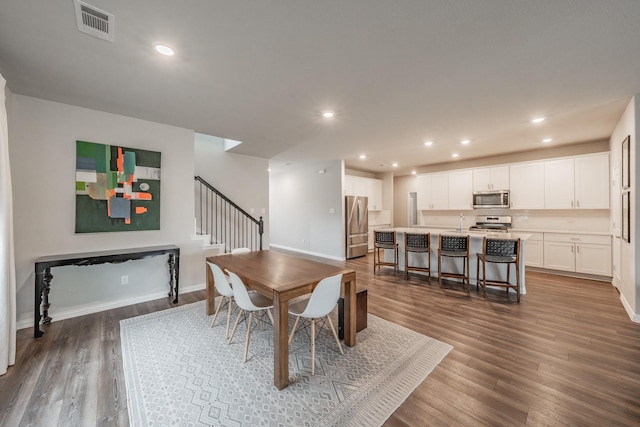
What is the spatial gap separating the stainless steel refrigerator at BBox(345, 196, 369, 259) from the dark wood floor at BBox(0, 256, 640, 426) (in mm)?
3202

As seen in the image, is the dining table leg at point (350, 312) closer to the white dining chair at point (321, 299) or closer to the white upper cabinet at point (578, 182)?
the white dining chair at point (321, 299)

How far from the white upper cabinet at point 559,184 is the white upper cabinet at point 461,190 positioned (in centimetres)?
140

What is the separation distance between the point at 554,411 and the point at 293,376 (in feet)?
5.92

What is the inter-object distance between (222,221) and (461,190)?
5767 mm

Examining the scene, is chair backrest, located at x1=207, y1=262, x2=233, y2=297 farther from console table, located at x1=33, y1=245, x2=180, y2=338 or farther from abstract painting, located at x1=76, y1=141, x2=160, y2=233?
abstract painting, located at x1=76, y1=141, x2=160, y2=233

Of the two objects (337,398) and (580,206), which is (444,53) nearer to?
(337,398)

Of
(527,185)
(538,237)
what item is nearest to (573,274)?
(538,237)

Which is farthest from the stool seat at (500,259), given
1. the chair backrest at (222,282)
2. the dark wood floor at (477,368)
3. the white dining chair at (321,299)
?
the chair backrest at (222,282)

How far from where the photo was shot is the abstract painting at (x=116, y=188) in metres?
3.22

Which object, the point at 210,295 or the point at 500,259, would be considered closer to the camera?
the point at 210,295

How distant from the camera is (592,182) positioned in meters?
4.74

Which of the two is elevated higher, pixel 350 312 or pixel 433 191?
pixel 433 191

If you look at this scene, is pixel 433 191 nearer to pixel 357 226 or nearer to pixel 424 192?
pixel 424 192

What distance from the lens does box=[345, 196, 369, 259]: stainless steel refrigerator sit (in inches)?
265
